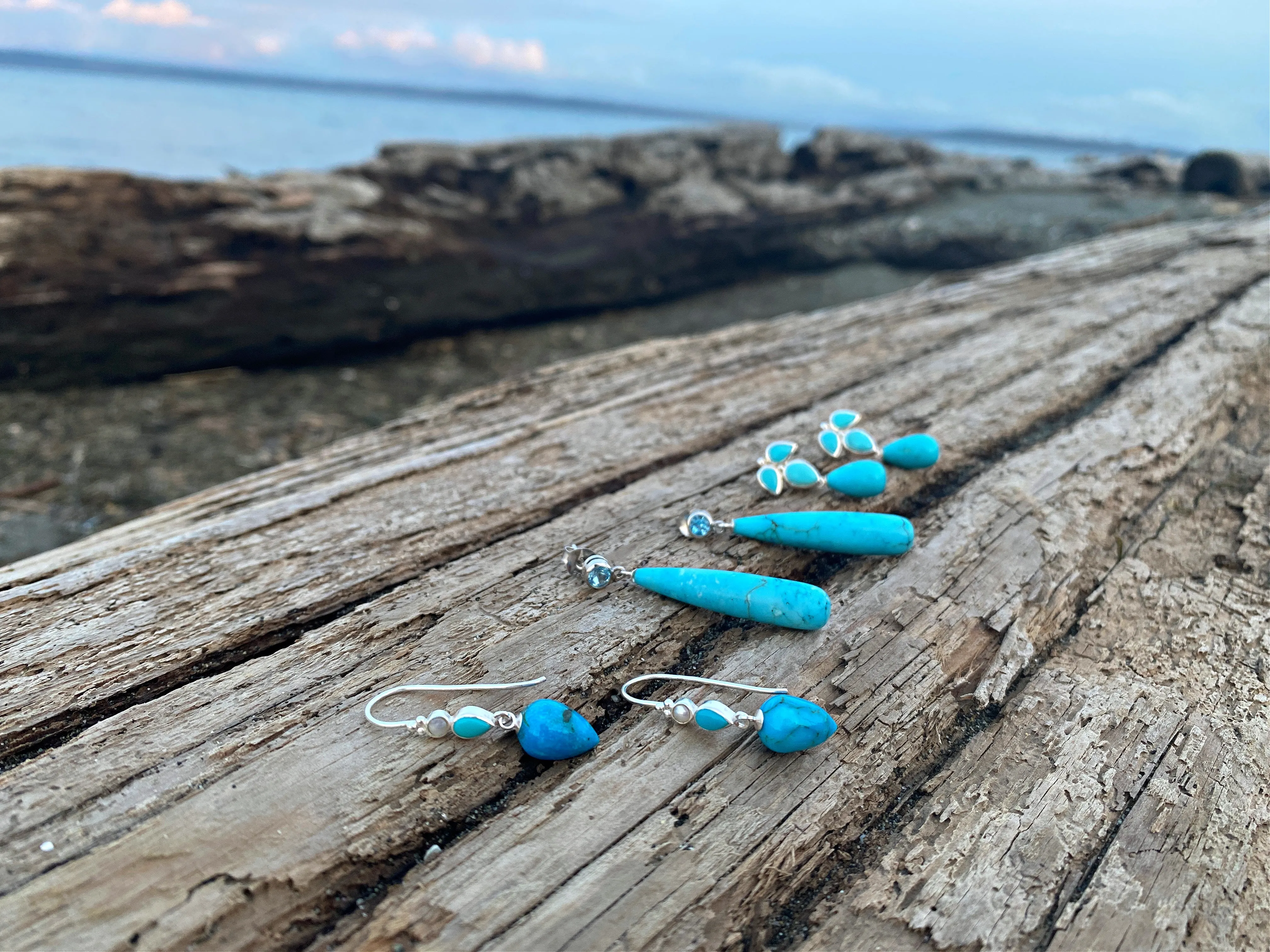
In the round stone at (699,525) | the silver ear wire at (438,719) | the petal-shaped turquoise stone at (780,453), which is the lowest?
the silver ear wire at (438,719)

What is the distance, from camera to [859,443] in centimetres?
257

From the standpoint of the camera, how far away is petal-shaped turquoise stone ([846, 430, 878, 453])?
257cm

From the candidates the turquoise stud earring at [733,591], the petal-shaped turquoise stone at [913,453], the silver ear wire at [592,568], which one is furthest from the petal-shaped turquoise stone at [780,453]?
the silver ear wire at [592,568]

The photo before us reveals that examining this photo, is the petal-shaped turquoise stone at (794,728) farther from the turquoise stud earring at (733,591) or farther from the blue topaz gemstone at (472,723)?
the blue topaz gemstone at (472,723)

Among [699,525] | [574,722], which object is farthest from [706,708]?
[699,525]

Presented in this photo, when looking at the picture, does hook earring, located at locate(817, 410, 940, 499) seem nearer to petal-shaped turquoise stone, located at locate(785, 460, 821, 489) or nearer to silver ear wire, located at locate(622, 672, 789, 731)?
petal-shaped turquoise stone, located at locate(785, 460, 821, 489)

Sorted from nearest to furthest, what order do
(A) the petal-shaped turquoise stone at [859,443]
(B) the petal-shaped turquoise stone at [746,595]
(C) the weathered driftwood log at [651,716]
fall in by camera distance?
(C) the weathered driftwood log at [651,716] → (B) the petal-shaped turquoise stone at [746,595] → (A) the petal-shaped turquoise stone at [859,443]

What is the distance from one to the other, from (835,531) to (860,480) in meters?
0.32

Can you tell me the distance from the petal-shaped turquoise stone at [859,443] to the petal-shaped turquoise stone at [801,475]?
0.23 meters

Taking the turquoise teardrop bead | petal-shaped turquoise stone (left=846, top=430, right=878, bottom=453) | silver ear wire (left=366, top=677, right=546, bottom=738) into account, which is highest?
petal-shaped turquoise stone (left=846, top=430, right=878, bottom=453)

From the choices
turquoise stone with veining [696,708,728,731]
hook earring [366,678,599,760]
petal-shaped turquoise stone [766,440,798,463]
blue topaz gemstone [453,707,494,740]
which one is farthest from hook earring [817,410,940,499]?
blue topaz gemstone [453,707,494,740]

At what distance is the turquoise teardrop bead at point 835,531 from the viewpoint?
6.82ft

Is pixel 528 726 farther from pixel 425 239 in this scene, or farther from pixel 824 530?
pixel 425 239

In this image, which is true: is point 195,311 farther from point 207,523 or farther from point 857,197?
point 857,197
